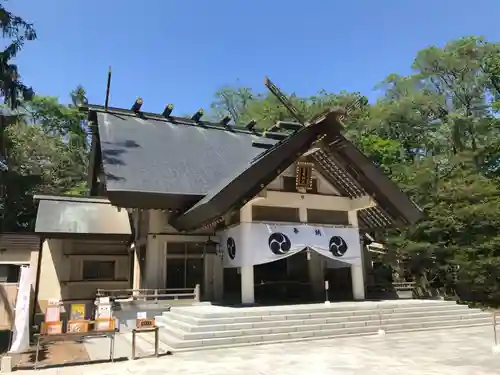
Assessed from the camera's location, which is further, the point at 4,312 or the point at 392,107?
the point at 392,107

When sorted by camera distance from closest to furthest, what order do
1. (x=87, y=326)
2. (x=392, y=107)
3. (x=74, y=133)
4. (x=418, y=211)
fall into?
(x=87, y=326)
(x=418, y=211)
(x=392, y=107)
(x=74, y=133)

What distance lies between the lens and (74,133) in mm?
36375

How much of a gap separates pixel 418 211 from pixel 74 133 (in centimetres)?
3245

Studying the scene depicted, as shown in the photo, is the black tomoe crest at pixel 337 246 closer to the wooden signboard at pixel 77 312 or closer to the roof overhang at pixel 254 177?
the roof overhang at pixel 254 177

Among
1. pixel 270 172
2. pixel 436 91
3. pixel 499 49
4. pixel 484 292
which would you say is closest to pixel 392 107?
pixel 436 91

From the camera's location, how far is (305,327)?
10.2 metres

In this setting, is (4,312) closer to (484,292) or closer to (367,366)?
(367,366)

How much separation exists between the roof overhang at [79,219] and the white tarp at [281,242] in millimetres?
4508

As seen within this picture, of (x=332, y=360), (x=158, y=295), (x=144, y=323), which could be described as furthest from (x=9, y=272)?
(x=332, y=360)

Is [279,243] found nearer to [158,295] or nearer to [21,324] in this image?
[158,295]

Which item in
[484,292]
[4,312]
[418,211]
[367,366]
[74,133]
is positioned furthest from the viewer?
[74,133]

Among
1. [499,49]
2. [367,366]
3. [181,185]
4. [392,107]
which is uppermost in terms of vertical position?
[499,49]

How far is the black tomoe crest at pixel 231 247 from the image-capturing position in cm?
1295

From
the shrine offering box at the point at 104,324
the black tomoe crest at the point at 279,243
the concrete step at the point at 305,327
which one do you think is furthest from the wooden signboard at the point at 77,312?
the black tomoe crest at the point at 279,243
